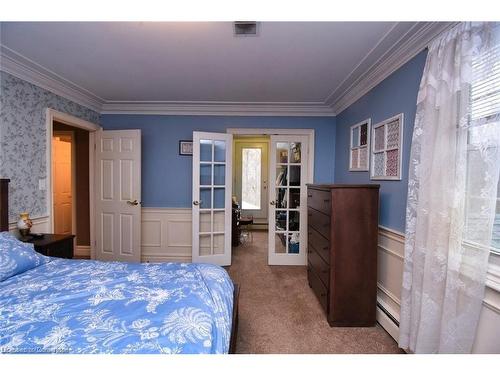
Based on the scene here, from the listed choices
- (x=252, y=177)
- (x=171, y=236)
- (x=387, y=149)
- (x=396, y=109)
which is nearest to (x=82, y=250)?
(x=171, y=236)

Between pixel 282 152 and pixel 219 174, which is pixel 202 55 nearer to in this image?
pixel 219 174

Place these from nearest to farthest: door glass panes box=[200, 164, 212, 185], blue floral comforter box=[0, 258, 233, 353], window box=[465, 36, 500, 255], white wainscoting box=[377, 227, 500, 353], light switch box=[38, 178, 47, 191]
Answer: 1. blue floral comforter box=[0, 258, 233, 353]
2. window box=[465, 36, 500, 255]
3. white wainscoting box=[377, 227, 500, 353]
4. light switch box=[38, 178, 47, 191]
5. door glass panes box=[200, 164, 212, 185]

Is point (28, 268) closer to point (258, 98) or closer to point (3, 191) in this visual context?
point (3, 191)

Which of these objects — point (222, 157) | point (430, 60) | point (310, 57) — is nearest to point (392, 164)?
point (430, 60)

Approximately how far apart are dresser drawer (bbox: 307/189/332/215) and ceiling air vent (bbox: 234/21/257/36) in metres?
1.44

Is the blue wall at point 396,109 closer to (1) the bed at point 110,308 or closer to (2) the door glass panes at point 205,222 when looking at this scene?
(1) the bed at point 110,308

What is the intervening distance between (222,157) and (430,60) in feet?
8.46

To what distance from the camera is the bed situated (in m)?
0.94

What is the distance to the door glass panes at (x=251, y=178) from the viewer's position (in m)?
6.31

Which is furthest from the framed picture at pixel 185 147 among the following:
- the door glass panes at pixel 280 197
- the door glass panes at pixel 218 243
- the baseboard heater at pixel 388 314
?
the baseboard heater at pixel 388 314

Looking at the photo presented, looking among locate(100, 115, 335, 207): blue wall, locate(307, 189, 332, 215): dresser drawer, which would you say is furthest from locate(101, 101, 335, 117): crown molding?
locate(307, 189, 332, 215): dresser drawer

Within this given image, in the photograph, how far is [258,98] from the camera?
10.6 ft

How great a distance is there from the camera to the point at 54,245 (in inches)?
87.9

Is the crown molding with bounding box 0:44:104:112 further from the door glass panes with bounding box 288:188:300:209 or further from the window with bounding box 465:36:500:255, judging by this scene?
the window with bounding box 465:36:500:255
